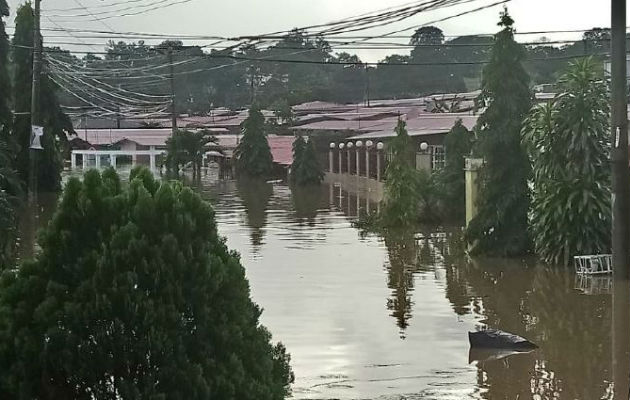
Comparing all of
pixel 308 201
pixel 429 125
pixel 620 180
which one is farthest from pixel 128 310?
pixel 429 125

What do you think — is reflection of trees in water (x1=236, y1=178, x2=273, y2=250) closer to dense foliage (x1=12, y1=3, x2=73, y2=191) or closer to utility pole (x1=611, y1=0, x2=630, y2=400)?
dense foliage (x1=12, y1=3, x2=73, y2=191)

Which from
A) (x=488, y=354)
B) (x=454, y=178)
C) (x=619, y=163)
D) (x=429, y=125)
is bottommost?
(x=488, y=354)

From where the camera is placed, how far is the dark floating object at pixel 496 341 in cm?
1080

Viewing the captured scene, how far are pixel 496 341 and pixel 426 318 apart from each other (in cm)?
217

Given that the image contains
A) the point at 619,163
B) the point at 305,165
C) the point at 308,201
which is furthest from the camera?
the point at 305,165

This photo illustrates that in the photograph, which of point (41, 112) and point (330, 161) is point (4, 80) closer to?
point (41, 112)

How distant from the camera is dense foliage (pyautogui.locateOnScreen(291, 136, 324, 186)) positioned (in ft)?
151

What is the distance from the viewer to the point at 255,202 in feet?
117

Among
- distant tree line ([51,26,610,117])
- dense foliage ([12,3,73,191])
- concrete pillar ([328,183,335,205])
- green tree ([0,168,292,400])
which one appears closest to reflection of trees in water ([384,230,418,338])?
green tree ([0,168,292,400])

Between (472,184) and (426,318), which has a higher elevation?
(472,184)

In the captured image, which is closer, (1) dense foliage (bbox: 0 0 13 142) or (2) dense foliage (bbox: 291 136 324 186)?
(1) dense foliage (bbox: 0 0 13 142)

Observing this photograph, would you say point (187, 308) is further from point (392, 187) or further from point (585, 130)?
point (392, 187)

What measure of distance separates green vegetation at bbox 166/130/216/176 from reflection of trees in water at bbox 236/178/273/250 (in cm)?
294

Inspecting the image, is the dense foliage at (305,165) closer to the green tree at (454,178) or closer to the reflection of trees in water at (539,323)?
the green tree at (454,178)
